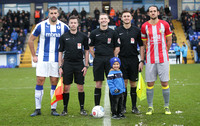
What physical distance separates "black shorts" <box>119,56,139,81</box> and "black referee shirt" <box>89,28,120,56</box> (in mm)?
364

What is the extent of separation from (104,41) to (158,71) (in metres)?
1.24

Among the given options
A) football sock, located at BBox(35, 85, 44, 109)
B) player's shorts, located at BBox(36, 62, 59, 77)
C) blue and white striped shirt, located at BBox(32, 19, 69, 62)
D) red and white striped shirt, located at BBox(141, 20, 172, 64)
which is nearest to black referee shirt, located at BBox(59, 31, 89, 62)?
blue and white striped shirt, located at BBox(32, 19, 69, 62)

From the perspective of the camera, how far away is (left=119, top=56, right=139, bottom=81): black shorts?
5.75m

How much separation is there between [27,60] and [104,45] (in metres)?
19.0

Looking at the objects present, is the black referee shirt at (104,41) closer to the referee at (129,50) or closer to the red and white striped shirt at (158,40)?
the referee at (129,50)

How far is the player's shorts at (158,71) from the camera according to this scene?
5504 mm

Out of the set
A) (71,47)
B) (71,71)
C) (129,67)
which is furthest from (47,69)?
(129,67)

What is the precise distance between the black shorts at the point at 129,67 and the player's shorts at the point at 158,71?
0.92ft

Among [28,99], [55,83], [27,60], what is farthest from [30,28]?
[55,83]

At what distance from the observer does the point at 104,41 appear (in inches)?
218

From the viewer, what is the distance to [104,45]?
555 centimetres

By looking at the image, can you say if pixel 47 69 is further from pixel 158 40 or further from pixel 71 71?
pixel 158 40

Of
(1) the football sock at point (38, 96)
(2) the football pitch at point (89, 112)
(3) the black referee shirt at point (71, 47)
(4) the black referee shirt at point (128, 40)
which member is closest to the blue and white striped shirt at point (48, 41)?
(3) the black referee shirt at point (71, 47)

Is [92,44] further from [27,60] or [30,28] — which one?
[30,28]
